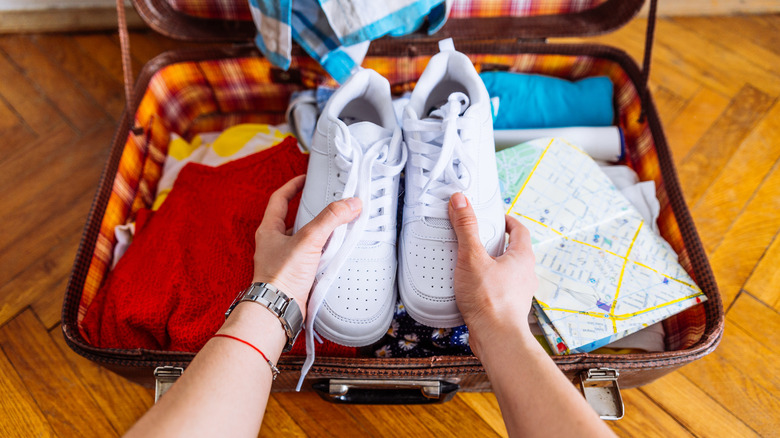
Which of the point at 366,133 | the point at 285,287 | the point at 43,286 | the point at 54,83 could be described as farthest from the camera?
the point at 54,83

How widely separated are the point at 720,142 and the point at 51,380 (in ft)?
4.62

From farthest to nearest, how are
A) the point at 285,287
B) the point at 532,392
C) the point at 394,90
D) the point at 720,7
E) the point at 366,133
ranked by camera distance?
the point at 720,7 → the point at 394,90 → the point at 366,133 → the point at 285,287 → the point at 532,392

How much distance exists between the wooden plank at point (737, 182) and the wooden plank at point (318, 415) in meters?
0.76

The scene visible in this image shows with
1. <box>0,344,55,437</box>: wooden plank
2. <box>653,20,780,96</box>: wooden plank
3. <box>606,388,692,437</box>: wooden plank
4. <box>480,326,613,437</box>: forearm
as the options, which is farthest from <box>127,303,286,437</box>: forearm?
<box>653,20,780,96</box>: wooden plank

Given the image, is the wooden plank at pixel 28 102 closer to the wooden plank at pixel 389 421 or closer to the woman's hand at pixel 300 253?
the woman's hand at pixel 300 253

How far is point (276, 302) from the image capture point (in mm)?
504

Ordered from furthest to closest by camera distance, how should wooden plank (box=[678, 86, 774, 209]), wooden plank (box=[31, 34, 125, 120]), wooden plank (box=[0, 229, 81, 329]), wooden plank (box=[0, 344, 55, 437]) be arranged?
1. wooden plank (box=[31, 34, 125, 120])
2. wooden plank (box=[678, 86, 774, 209])
3. wooden plank (box=[0, 229, 81, 329])
4. wooden plank (box=[0, 344, 55, 437])

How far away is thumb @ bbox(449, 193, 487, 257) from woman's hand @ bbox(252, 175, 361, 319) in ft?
0.42

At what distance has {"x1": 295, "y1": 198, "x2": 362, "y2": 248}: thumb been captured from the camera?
20.9 inches

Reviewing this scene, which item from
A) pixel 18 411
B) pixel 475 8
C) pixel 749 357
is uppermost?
pixel 475 8

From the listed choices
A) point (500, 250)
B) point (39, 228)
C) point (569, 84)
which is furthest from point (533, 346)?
point (39, 228)

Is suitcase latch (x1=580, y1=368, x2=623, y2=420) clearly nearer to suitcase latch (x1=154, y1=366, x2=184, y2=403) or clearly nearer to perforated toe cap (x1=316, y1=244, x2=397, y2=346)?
perforated toe cap (x1=316, y1=244, x2=397, y2=346)

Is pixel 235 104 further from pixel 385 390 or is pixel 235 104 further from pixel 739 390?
pixel 739 390

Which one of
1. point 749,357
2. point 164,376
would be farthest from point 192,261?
point 749,357
